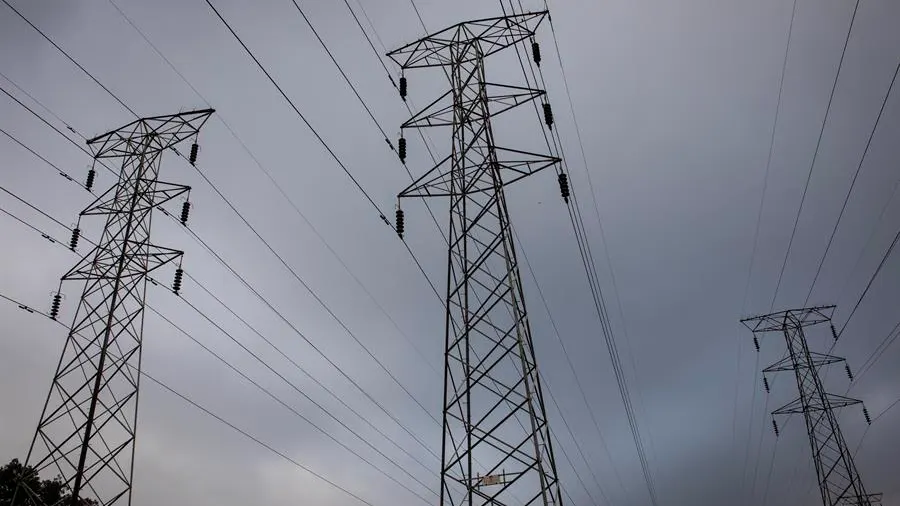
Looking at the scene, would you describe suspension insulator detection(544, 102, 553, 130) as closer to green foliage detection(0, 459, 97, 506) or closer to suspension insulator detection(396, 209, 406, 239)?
suspension insulator detection(396, 209, 406, 239)

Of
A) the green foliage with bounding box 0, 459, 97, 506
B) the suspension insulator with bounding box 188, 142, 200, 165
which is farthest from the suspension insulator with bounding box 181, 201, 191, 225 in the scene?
the green foliage with bounding box 0, 459, 97, 506

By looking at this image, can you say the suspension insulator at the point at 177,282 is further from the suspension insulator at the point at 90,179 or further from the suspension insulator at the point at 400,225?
the suspension insulator at the point at 400,225

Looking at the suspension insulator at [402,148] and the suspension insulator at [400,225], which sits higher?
the suspension insulator at [402,148]

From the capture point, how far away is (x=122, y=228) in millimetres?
19469

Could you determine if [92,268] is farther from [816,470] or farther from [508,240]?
[816,470]

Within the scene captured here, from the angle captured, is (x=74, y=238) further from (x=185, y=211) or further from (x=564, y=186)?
(x=564, y=186)

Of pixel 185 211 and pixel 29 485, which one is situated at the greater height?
pixel 185 211

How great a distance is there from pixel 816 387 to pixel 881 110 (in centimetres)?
2210

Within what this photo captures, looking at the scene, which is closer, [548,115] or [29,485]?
[548,115]

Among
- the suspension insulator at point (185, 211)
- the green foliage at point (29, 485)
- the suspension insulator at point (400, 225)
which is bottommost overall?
the green foliage at point (29, 485)

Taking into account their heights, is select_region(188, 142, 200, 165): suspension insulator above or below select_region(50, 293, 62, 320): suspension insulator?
above

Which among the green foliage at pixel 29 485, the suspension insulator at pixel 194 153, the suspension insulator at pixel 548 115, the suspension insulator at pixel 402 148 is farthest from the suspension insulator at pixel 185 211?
the green foliage at pixel 29 485

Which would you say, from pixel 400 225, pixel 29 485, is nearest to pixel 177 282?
pixel 400 225

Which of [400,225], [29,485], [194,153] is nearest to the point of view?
[400,225]
